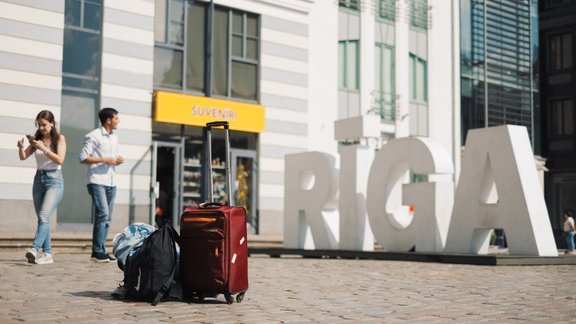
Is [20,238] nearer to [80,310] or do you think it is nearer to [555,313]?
[80,310]

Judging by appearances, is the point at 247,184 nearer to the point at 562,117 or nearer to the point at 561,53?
the point at 562,117

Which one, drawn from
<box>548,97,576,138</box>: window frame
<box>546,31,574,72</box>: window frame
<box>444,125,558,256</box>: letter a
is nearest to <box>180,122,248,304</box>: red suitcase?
<box>444,125,558,256</box>: letter a

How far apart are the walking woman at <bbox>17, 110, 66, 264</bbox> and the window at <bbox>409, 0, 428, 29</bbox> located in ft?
63.7

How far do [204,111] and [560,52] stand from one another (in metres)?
22.6

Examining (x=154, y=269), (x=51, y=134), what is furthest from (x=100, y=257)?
(x=154, y=269)

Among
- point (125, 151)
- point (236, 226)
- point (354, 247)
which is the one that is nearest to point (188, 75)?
point (125, 151)

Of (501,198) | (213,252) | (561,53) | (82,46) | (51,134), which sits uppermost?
→ (561,53)

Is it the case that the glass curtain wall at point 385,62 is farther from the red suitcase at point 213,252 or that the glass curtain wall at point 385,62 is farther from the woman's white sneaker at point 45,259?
the red suitcase at point 213,252

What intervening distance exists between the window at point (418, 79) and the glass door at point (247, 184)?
7624mm

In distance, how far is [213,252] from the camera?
6.10m

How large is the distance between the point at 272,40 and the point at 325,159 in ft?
26.5

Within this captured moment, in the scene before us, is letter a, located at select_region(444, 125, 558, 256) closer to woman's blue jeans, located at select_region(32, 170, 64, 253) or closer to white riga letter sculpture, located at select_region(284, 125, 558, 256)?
white riga letter sculpture, located at select_region(284, 125, 558, 256)

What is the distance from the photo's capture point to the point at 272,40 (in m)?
22.3

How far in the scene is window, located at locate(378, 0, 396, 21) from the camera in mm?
25812
